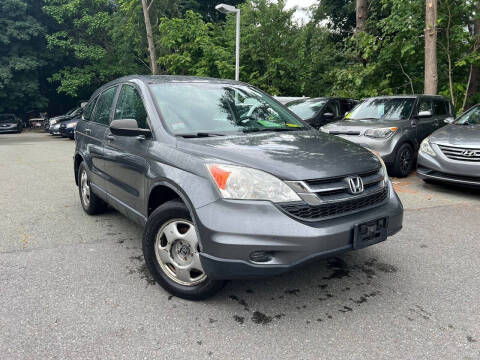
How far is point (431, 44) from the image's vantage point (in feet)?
34.6

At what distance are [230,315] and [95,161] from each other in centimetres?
272

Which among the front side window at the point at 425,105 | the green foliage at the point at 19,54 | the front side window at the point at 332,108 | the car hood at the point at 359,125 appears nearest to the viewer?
the car hood at the point at 359,125

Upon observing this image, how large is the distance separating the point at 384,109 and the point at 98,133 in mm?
6262

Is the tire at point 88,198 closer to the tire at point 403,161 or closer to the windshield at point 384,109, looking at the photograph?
the tire at point 403,161

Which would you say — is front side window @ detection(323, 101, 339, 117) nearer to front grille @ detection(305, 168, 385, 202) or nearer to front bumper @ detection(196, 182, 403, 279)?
front grille @ detection(305, 168, 385, 202)

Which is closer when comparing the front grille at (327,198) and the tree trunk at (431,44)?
the front grille at (327,198)

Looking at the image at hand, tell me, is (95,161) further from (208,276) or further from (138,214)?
(208,276)

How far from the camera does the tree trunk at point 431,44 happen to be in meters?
10.3

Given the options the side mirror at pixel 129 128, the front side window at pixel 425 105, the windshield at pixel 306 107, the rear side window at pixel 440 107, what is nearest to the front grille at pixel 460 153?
the front side window at pixel 425 105

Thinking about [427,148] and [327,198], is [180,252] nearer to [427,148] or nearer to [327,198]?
[327,198]

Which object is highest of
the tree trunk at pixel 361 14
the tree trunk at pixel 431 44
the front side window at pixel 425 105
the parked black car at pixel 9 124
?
the tree trunk at pixel 361 14

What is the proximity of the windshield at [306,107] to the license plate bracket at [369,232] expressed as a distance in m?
7.10

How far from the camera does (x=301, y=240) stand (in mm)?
2520

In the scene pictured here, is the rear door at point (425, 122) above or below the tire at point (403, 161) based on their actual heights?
above
